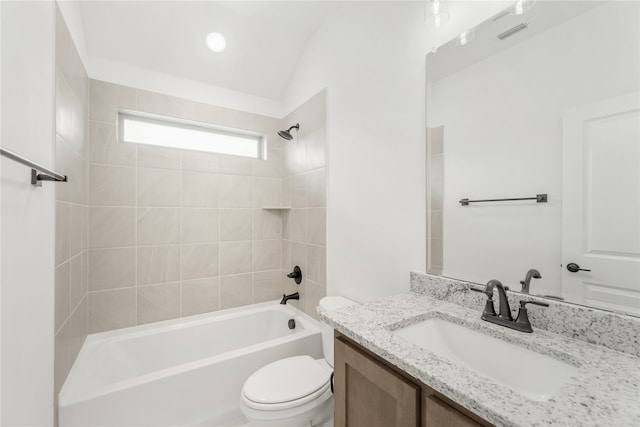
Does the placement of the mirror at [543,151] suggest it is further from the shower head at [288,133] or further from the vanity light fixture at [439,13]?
the shower head at [288,133]

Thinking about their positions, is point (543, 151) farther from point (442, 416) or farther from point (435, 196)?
point (442, 416)

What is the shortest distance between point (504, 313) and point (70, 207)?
2.05 meters

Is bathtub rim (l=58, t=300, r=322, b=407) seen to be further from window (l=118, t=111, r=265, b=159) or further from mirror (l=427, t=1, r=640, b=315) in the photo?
window (l=118, t=111, r=265, b=159)

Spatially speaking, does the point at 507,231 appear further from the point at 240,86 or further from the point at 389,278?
the point at 240,86

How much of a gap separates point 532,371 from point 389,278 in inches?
29.0

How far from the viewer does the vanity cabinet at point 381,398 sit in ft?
2.01

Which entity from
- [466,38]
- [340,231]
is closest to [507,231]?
[466,38]

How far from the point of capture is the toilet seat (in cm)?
122

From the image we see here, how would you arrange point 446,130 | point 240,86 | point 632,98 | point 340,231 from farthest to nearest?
point 240,86 → point 340,231 → point 446,130 → point 632,98

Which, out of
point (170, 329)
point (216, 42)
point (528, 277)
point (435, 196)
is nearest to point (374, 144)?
point (435, 196)

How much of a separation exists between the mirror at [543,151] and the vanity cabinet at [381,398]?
578mm

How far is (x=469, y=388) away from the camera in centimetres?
57

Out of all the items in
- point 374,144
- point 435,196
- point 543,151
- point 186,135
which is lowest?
point 435,196

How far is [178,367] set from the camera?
1.49 meters
